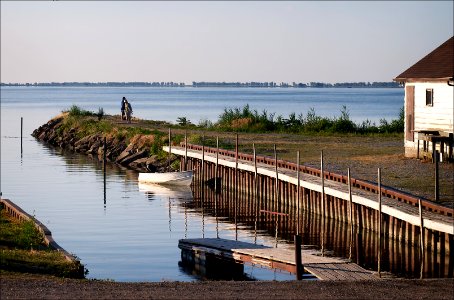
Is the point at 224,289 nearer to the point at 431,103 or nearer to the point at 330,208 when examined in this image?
the point at 330,208

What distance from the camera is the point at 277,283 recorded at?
74.6 feet

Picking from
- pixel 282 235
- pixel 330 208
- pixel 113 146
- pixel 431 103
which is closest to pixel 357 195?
pixel 282 235

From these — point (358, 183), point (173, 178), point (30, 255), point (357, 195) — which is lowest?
point (30, 255)

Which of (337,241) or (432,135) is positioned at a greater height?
(432,135)

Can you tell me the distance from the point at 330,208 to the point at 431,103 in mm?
7920

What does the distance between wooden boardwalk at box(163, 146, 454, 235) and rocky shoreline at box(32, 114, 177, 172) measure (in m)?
12.1

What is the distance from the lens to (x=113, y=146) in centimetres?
7744

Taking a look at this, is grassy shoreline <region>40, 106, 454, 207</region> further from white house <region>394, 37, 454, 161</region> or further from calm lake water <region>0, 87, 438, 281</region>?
calm lake water <region>0, 87, 438, 281</region>

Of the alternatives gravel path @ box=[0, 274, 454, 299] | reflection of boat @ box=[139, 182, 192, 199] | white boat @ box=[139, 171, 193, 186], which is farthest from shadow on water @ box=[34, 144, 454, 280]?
gravel path @ box=[0, 274, 454, 299]

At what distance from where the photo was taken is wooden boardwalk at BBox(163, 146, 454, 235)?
30328 millimetres

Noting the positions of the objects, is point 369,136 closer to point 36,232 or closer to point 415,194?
point 415,194

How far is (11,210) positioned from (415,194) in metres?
14.8

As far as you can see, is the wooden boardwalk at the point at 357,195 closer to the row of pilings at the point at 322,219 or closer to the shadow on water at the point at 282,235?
the row of pilings at the point at 322,219

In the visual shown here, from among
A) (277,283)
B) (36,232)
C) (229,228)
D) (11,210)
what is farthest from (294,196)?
(277,283)
